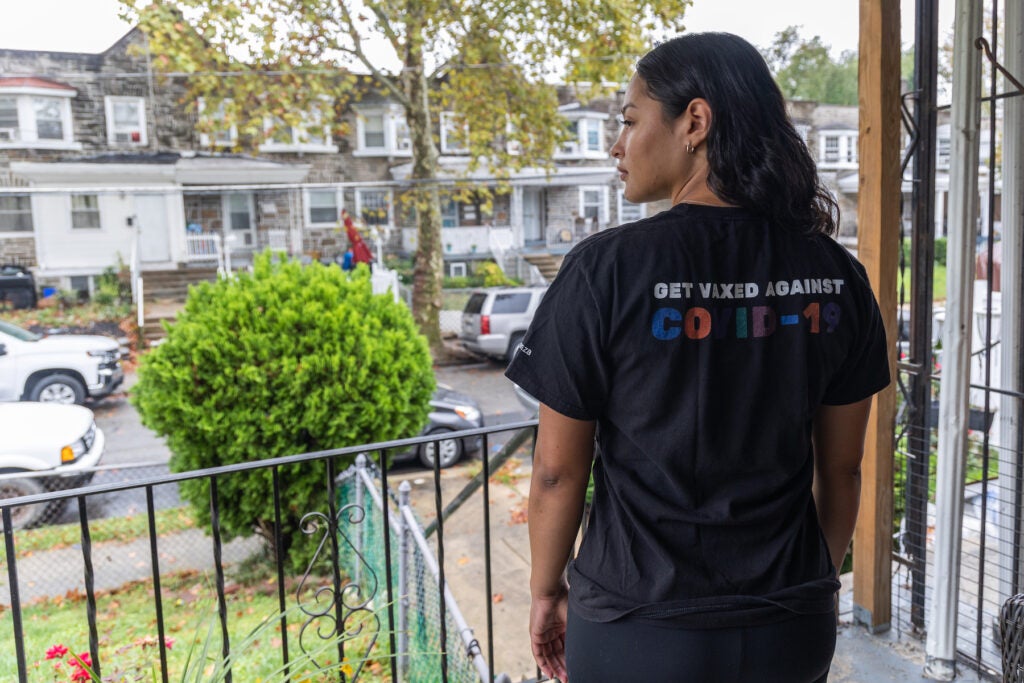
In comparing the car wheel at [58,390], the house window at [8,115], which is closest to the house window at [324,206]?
the house window at [8,115]

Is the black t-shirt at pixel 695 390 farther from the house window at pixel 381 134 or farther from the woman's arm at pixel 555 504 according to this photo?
the house window at pixel 381 134

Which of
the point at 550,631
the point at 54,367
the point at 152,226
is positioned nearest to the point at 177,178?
the point at 152,226

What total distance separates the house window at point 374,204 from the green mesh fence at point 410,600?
12947 millimetres

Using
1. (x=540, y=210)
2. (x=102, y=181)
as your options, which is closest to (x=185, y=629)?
(x=102, y=181)

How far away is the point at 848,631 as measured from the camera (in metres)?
2.38

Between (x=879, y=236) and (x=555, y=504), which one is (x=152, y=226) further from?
(x=555, y=504)

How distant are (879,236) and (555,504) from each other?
1587 mm

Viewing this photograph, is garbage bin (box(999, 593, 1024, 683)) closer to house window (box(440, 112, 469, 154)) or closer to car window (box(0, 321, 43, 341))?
car window (box(0, 321, 43, 341))

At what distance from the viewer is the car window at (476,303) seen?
11.8 m

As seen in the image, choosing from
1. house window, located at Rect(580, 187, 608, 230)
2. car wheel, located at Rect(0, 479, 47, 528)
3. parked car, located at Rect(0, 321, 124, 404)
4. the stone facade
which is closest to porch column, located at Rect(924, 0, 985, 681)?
car wheel, located at Rect(0, 479, 47, 528)

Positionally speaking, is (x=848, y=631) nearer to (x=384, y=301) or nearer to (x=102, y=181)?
(x=384, y=301)

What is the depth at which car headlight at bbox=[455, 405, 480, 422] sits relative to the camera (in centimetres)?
754

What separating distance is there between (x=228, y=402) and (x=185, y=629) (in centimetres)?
136

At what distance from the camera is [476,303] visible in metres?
11.9
